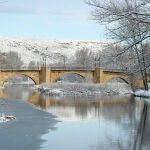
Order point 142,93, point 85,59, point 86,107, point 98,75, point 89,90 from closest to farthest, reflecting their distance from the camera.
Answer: point 86,107 → point 142,93 → point 89,90 → point 98,75 → point 85,59

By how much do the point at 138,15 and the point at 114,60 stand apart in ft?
5.89

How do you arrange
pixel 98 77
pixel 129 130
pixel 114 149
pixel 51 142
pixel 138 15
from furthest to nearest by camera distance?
pixel 98 77 < pixel 129 130 < pixel 51 142 < pixel 114 149 < pixel 138 15

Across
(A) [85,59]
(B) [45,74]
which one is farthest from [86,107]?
(A) [85,59]

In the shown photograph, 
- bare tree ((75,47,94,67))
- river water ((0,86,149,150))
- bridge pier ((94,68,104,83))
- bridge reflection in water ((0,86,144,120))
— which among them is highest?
bare tree ((75,47,94,67))

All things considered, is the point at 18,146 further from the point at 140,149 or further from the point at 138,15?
the point at 138,15

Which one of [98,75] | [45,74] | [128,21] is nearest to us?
[128,21]

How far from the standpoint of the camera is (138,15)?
13531mm

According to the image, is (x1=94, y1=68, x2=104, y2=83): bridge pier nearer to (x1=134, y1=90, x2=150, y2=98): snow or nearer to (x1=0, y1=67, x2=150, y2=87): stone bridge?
(x1=0, y1=67, x2=150, y2=87): stone bridge

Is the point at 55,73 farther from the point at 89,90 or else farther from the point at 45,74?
the point at 89,90

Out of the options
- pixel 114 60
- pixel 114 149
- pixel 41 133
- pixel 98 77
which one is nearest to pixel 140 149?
pixel 114 149

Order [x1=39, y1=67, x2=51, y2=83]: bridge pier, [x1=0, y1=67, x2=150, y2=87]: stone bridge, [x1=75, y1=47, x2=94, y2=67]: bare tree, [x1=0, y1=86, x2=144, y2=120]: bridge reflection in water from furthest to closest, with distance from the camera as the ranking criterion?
[x1=75, y1=47, x2=94, y2=67]: bare tree < [x1=39, y1=67, x2=51, y2=83]: bridge pier < [x1=0, y1=67, x2=150, y2=87]: stone bridge < [x1=0, y1=86, x2=144, y2=120]: bridge reflection in water

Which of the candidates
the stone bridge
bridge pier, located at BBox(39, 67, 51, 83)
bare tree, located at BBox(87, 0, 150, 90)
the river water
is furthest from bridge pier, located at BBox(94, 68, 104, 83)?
bare tree, located at BBox(87, 0, 150, 90)

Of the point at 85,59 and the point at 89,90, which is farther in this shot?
the point at 85,59

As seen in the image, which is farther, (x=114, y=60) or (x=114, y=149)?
(x=114, y=149)
